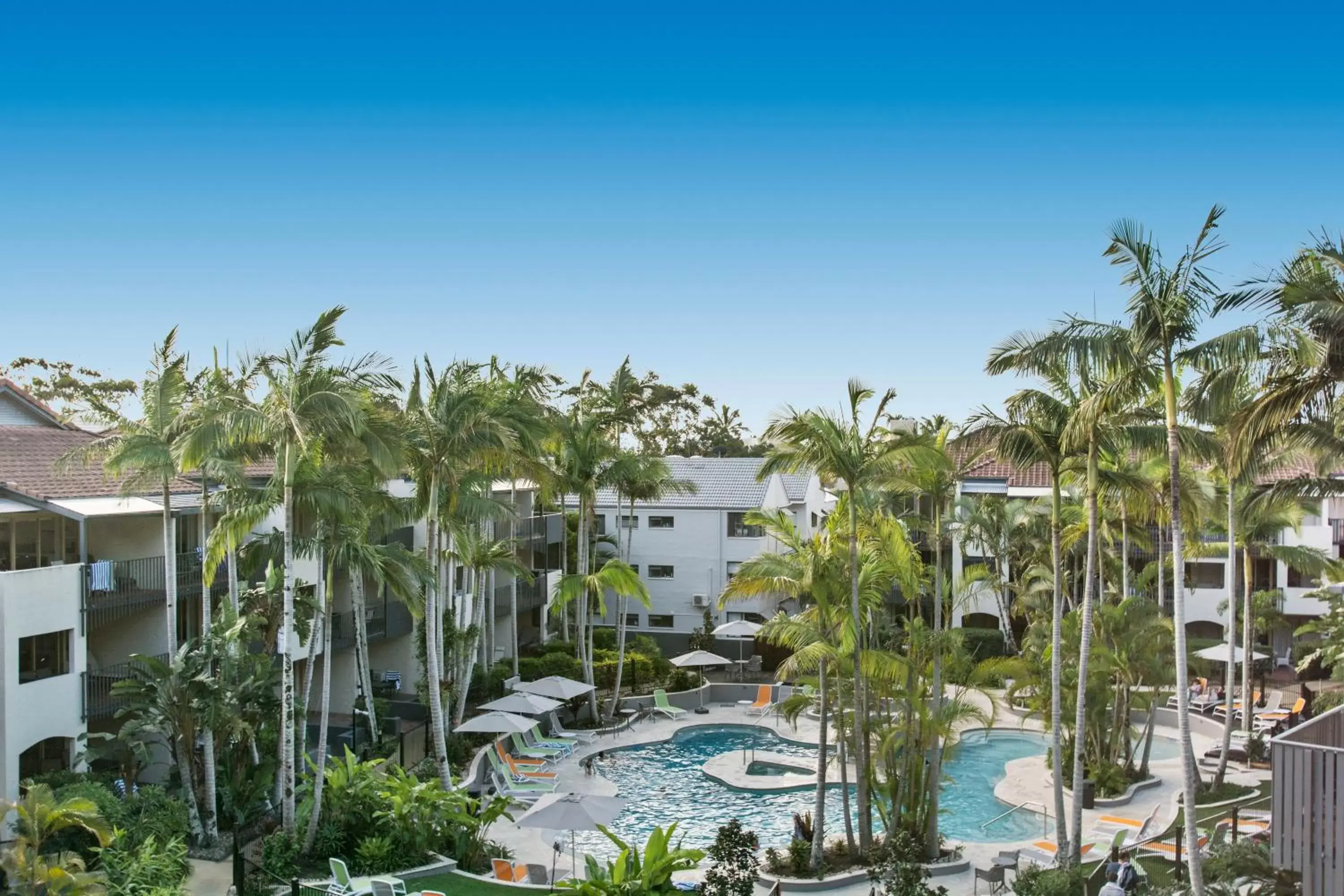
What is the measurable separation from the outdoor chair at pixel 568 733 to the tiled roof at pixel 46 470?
12.2m

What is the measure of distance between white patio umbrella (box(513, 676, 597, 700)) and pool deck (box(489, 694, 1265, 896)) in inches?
64.7

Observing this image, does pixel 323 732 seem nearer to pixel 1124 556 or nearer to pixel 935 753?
pixel 935 753

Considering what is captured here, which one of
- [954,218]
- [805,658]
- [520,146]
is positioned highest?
[520,146]

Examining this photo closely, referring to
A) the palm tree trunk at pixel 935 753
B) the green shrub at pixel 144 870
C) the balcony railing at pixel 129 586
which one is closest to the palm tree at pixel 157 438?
the balcony railing at pixel 129 586

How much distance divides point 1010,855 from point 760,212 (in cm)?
1914

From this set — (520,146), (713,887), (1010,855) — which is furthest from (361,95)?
(1010,855)

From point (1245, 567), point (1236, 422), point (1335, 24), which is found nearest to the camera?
point (1236, 422)

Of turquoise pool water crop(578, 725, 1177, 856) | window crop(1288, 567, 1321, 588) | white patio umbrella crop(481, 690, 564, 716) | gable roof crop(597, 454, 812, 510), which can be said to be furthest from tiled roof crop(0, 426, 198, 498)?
window crop(1288, 567, 1321, 588)

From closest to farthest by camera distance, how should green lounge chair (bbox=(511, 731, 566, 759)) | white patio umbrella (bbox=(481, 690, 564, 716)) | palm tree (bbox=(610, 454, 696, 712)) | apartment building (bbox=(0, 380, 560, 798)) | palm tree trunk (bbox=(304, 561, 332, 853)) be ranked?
palm tree trunk (bbox=(304, 561, 332, 853))
apartment building (bbox=(0, 380, 560, 798))
white patio umbrella (bbox=(481, 690, 564, 716))
green lounge chair (bbox=(511, 731, 566, 759))
palm tree (bbox=(610, 454, 696, 712))

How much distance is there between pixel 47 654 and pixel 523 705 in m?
11.0

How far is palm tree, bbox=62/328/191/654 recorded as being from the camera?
1977cm

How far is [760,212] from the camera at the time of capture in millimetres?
31375

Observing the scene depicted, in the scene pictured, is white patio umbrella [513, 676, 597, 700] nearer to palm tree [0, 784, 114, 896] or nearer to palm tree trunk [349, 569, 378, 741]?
palm tree trunk [349, 569, 378, 741]

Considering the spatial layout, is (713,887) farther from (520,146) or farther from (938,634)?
(520,146)
